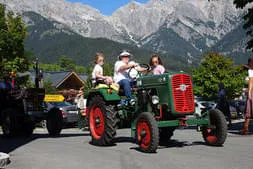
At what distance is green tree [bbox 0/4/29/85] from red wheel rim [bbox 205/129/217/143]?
69.3 feet

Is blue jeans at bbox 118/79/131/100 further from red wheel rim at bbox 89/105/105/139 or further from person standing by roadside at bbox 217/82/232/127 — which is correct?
person standing by roadside at bbox 217/82/232/127

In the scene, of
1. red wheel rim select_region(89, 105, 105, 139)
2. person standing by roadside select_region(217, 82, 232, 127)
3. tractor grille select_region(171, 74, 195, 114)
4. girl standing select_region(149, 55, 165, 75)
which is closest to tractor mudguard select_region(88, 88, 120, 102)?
red wheel rim select_region(89, 105, 105, 139)

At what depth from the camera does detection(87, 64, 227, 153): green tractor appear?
8.20m

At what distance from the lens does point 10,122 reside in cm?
1227

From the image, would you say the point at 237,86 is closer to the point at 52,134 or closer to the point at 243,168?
the point at 52,134

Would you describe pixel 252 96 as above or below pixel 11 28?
below

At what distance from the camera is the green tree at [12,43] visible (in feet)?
93.1

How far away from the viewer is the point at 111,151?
8.58 metres

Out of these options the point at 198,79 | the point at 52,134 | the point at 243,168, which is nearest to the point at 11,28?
the point at 52,134

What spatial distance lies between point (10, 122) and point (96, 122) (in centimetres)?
366

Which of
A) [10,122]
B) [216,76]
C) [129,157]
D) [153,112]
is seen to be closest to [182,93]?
[153,112]

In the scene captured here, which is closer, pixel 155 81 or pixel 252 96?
pixel 155 81

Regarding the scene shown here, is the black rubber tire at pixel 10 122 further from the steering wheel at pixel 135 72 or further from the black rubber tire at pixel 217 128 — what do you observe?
the black rubber tire at pixel 217 128

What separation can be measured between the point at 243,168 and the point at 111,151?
9.70 ft
